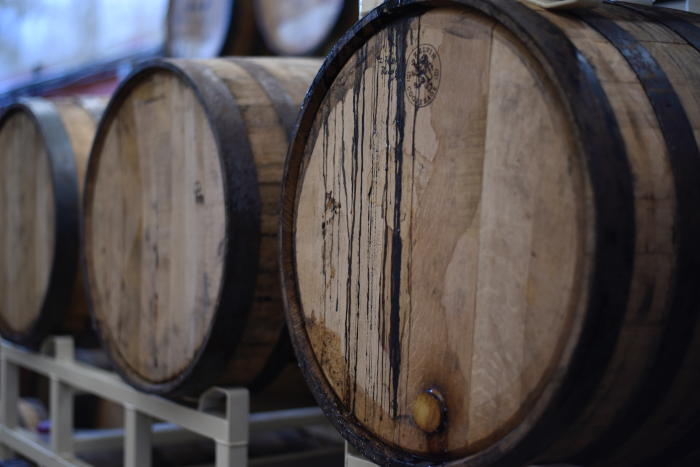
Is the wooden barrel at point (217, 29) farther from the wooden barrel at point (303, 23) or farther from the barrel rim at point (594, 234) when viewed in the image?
the barrel rim at point (594, 234)

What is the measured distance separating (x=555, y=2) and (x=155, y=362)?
4.55ft

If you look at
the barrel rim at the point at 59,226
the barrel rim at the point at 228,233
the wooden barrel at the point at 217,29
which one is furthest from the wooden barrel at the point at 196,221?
the wooden barrel at the point at 217,29

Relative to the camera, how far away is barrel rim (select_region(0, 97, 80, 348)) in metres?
2.52

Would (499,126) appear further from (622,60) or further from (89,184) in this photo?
(89,184)

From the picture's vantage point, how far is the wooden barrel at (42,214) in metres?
2.54

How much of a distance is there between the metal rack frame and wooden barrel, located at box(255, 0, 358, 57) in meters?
1.40

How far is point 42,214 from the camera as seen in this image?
8.68ft

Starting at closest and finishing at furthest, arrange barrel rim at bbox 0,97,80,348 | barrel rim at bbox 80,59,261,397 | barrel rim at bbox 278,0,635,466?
barrel rim at bbox 278,0,635,466
barrel rim at bbox 80,59,261,397
barrel rim at bbox 0,97,80,348

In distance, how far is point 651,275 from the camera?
88 centimetres

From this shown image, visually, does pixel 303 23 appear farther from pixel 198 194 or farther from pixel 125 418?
pixel 125 418

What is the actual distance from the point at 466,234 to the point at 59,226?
1.92 metres

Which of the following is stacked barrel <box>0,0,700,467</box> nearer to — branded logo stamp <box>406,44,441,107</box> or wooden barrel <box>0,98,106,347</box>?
branded logo stamp <box>406,44,441,107</box>

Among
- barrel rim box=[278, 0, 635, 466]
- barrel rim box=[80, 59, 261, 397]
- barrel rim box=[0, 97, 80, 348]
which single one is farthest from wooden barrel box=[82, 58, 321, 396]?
barrel rim box=[278, 0, 635, 466]

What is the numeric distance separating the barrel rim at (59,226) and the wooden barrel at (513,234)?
5.13ft
